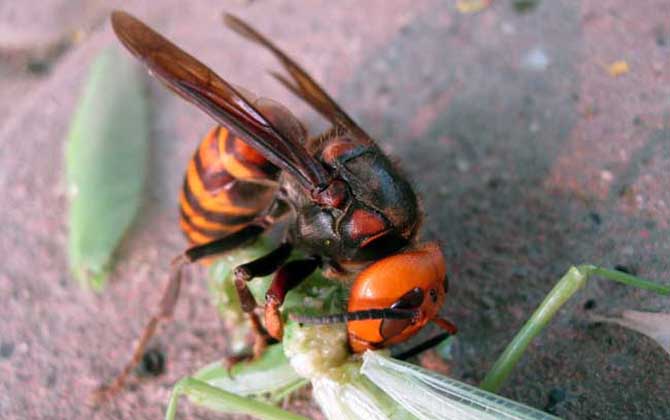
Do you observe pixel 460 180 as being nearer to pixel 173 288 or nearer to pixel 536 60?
pixel 536 60

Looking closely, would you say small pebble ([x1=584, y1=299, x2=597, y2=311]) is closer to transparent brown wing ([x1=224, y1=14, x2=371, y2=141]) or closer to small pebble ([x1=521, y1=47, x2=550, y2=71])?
transparent brown wing ([x1=224, y1=14, x2=371, y2=141])

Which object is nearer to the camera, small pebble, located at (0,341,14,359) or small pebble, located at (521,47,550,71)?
small pebble, located at (0,341,14,359)

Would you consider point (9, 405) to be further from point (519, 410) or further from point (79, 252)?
point (519, 410)

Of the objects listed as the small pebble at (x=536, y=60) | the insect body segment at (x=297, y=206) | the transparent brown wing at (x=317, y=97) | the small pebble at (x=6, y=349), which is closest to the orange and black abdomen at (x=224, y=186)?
the insect body segment at (x=297, y=206)

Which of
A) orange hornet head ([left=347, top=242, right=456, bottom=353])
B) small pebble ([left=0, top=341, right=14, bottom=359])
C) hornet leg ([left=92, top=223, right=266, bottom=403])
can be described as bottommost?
orange hornet head ([left=347, top=242, right=456, bottom=353])

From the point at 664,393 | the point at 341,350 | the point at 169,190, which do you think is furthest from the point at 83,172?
the point at 664,393

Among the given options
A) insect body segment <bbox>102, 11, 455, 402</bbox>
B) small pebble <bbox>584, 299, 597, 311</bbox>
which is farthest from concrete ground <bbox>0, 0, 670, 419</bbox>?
insect body segment <bbox>102, 11, 455, 402</bbox>

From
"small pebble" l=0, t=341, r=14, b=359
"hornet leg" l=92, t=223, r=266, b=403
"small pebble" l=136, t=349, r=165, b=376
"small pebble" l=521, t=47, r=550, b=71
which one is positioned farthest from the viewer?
"small pebble" l=521, t=47, r=550, b=71

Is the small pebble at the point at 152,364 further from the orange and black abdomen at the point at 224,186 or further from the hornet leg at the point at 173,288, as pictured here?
the orange and black abdomen at the point at 224,186
